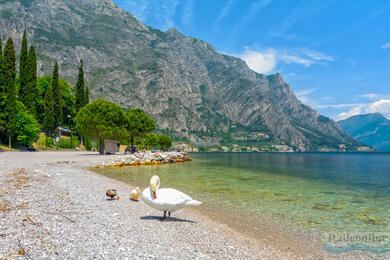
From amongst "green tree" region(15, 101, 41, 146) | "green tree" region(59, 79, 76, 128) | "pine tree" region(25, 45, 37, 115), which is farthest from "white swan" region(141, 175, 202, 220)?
"green tree" region(59, 79, 76, 128)

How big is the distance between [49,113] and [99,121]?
27.4 m

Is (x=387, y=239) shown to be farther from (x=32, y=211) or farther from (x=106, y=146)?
(x=106, y=146)

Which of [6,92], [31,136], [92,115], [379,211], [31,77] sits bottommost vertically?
[379,211]

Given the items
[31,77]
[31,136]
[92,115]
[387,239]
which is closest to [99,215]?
[387,239]

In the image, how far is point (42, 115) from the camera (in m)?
71.2

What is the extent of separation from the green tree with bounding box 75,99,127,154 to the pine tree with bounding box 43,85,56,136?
1992 centimetres

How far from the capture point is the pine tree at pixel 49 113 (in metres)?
68.2

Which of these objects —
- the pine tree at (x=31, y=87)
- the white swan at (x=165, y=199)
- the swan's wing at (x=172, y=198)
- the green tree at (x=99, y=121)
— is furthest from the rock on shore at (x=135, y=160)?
the pine tree at (x=31, y=87)

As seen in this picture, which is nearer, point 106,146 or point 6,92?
point 6,92

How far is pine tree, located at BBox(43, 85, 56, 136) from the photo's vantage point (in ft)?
224

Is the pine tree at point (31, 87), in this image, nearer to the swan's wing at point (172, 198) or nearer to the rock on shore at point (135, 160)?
the rock on shore at point (135, 160)

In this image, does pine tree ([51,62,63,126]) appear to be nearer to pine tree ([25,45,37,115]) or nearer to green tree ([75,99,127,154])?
pine tree ([25,45,37,115])

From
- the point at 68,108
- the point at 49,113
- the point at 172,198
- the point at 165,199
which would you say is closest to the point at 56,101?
the point at 49,113

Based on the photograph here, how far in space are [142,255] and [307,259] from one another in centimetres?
552
